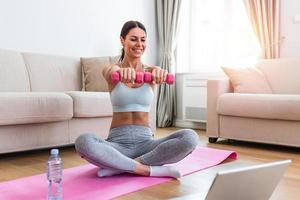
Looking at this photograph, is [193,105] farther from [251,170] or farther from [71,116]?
[251,170]

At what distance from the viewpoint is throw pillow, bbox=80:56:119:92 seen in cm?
351

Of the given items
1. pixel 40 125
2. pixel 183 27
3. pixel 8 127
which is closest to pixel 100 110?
pixel 40 125

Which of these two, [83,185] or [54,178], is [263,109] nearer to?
[83,185]

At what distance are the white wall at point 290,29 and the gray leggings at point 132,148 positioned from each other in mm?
2190

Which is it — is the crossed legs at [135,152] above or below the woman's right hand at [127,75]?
below

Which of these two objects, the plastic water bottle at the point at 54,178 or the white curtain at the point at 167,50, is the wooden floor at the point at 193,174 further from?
the white curtain at the point at 167,50

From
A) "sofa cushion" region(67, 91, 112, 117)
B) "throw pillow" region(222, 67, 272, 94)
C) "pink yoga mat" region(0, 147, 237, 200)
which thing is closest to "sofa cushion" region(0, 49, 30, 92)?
"sofa cushion" region(67, 91, 112, 117)

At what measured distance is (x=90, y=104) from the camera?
2.89 m

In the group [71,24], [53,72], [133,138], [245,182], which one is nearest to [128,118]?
[133,138]

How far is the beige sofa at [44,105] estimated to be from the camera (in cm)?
247

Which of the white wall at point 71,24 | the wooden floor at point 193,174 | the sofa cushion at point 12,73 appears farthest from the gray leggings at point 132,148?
the white wall at point 71,24

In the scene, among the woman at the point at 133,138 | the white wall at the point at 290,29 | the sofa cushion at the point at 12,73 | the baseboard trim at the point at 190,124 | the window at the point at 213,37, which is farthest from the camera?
the baseboard trim at the point at 190,124

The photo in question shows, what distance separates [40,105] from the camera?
2.57 metres

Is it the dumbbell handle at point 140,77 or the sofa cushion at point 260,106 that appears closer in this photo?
the dumbbell handle at point 140,77
